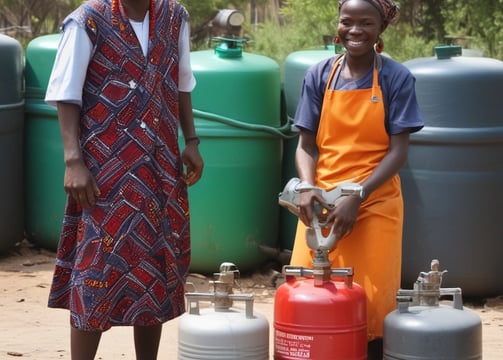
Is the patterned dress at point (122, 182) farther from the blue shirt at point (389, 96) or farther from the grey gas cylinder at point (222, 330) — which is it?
the blue shirt at point (389, 96)

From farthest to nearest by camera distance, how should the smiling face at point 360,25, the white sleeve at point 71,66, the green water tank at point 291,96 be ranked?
the green water tank at point 291,96 → the smiling face at point 360,25 → the white sleeve at point 71,66

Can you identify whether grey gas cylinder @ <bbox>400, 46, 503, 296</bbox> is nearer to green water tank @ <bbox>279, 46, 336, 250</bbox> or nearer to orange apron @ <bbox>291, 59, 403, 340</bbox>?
green water tank @ <bbox>279, 46, 336, 250</bbox>

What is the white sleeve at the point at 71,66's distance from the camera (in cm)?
352

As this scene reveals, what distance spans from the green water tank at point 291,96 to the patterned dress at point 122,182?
2684 mm

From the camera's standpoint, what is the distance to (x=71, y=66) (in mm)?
3523

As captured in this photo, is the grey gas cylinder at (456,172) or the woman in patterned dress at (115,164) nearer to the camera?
the woman in patterned dress at (115,164)

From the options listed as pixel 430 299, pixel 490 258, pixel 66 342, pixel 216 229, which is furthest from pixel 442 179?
pixel 430 299

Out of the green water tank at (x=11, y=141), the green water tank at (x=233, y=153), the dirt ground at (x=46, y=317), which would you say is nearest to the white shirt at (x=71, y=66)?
the dirt ground at (x=46, y=317)

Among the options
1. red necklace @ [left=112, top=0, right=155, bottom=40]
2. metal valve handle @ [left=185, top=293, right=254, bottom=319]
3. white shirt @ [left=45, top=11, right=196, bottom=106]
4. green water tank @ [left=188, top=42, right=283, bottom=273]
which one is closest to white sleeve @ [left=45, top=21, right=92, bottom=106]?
white shirt @ [left=45, top=11, right=196, bottom=106]

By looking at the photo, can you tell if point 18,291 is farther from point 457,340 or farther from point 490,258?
point 457,340

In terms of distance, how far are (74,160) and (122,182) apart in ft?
0.58

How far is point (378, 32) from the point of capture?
3693mm

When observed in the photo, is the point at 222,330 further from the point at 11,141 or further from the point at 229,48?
the point at 11,141

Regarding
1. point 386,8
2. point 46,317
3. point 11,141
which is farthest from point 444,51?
point 11,141
